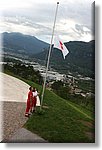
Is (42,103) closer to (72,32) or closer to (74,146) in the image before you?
(74,146)

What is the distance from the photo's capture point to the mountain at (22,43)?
8.81 feet

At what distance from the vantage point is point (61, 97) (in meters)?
2.77

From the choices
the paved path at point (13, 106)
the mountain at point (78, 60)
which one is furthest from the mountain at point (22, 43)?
the paved path at point (13, 106)

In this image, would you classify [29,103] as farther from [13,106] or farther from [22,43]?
[22,43]

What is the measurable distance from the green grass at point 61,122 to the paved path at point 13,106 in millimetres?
54

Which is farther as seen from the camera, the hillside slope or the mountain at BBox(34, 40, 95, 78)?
the mountain at BBox(34, 40, 95, 78)

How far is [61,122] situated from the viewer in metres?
2.69

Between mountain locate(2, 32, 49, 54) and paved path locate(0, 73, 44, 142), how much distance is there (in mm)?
234

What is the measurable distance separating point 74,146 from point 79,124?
177 mm

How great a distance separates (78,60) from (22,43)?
0.48 metres

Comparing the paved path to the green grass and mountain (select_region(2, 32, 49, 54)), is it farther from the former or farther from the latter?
mountain (select_region(2, 32, 49, 54))

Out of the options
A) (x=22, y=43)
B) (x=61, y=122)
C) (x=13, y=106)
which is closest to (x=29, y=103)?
(x=13, y=106)

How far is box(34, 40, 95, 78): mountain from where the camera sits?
2.77 m

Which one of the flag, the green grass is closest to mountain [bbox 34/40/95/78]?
the flag
